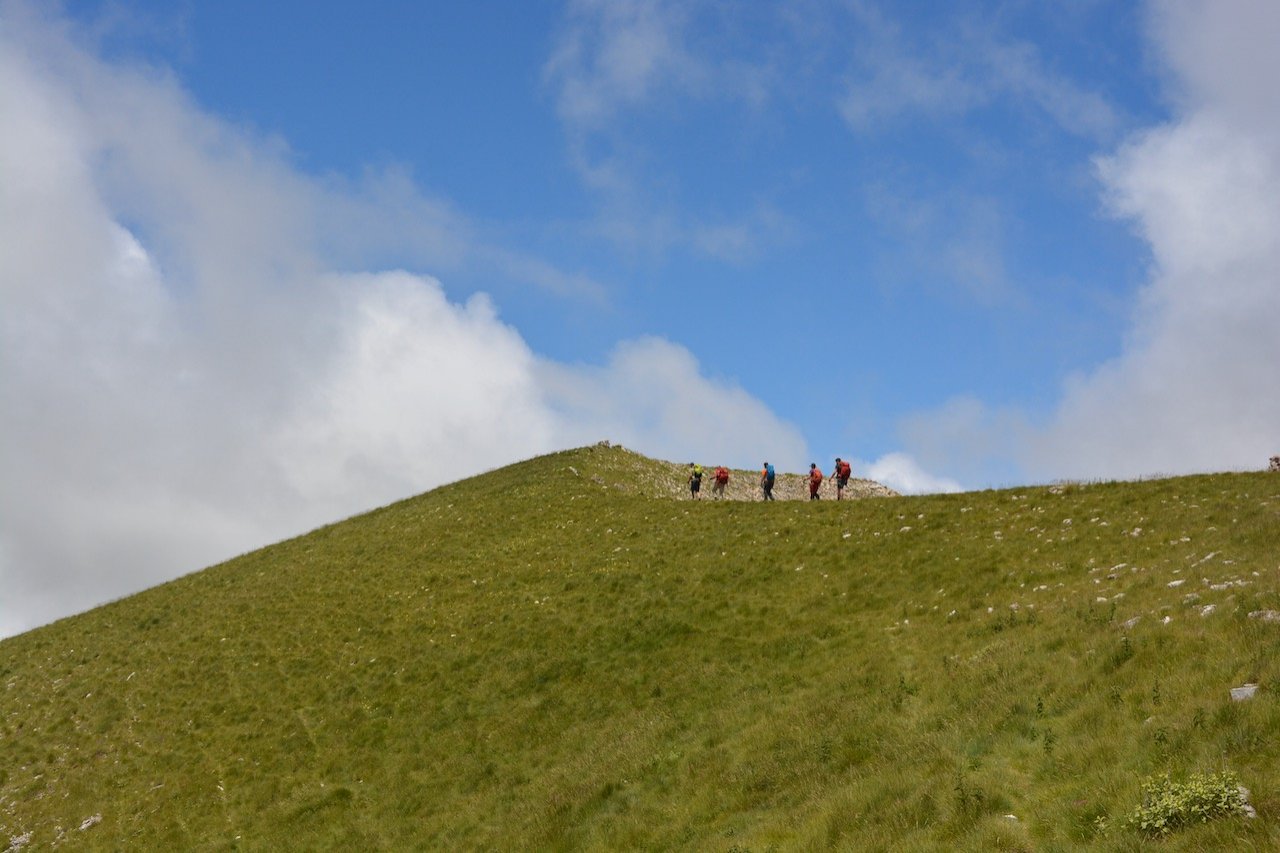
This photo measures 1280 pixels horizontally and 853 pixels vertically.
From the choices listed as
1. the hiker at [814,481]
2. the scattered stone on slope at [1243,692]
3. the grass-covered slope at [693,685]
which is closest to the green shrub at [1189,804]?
the grass-covered slope at [693,685]

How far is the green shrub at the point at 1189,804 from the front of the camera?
11305 millimetres

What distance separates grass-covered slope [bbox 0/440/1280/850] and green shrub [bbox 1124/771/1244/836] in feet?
1.02

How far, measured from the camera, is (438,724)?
31391 millimetres

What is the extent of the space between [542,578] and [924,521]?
18484 millimetres

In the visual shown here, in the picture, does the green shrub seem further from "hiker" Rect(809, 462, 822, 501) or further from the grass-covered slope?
"hiker" Rect(809, 462, 822, 501)

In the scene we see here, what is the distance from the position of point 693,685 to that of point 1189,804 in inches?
704

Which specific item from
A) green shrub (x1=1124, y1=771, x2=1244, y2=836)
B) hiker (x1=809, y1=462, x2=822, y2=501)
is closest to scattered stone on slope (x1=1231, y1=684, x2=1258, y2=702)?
green shrub (x1=1124, y1=771, x2=1244, y2=836)

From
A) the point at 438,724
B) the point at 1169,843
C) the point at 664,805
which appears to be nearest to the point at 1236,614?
the point at 1169,843

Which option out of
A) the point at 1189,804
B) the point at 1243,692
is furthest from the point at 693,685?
the point at 1189,804

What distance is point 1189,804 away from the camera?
1156cm

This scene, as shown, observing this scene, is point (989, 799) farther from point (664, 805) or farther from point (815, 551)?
point (815, 551)

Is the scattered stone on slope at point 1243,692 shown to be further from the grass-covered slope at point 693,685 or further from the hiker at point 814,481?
the hiker at point 814,481

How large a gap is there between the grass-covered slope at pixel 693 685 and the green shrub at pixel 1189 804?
31 centimetres

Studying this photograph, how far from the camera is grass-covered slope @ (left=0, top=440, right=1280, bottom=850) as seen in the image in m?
15.5
